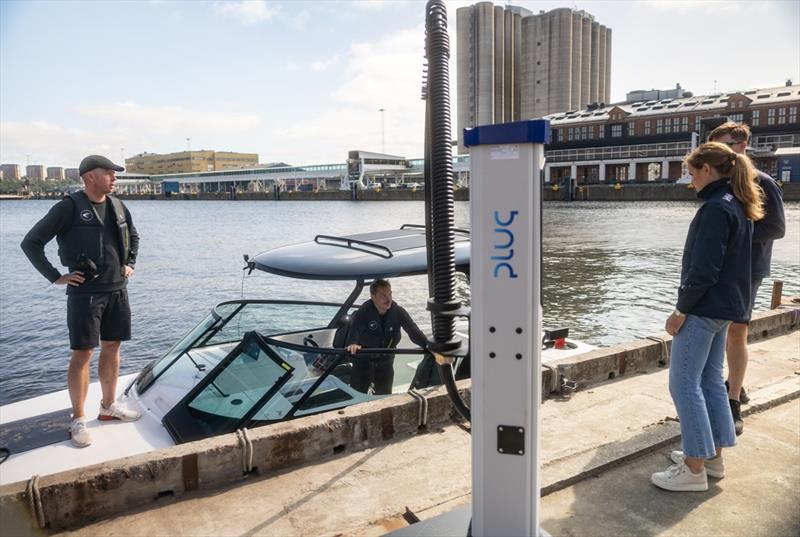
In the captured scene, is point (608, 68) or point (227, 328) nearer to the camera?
point (227, 328)

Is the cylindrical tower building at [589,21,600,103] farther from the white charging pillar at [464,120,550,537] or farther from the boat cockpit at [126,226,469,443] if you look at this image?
the white charging pillar at [464,120,550,537]

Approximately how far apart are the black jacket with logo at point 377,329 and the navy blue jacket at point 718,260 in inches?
101

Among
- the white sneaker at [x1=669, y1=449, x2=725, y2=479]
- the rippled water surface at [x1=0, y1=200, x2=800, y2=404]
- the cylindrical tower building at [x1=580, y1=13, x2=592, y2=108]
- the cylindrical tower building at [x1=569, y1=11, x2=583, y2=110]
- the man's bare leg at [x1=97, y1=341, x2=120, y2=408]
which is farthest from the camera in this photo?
the cylindrical tower building at [x1=580, y1=13, x2=592, y2=108]

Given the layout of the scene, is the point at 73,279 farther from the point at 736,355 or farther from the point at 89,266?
the point at 736,355

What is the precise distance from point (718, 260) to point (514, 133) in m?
1.68

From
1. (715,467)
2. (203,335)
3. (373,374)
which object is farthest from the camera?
(203,335)

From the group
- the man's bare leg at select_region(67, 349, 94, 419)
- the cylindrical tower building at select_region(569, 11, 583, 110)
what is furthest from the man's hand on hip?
the cylindrical tower building at select_region(569, 11, 583, 110)

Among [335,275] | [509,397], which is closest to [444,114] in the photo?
[509,397]

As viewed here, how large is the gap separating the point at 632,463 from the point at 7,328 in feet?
61.5

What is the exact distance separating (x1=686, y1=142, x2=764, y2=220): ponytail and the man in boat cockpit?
2743 mm

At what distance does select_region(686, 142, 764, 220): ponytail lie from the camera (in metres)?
3.58

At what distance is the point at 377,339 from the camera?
18.5 feet

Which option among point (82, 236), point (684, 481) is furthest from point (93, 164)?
point (684, 481)

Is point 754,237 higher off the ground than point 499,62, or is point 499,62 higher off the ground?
point 499,62
